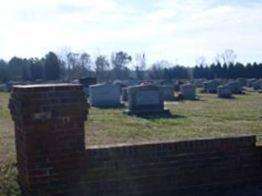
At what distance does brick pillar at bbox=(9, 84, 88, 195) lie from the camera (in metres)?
5.04

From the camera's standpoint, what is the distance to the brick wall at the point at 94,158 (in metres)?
5.07

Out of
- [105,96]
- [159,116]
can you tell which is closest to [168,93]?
[105,96]

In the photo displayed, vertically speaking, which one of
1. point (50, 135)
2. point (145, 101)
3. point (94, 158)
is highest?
point (50, 135)

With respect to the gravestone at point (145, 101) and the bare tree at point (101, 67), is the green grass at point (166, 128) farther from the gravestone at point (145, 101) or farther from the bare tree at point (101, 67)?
the bare tree at point (101, 67)

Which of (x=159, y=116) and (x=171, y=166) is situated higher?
(x=171, y=166)

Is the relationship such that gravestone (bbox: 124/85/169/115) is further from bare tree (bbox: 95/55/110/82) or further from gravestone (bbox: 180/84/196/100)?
bare tree (bbox: 95/55/110/82)

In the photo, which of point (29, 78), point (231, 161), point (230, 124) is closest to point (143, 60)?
point (29, 78)

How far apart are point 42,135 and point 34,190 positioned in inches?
24.5

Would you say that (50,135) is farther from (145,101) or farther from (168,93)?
(168,93)

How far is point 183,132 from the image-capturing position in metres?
15.1

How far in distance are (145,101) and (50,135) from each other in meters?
18.4

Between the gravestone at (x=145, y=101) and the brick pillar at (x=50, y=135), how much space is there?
17.4m

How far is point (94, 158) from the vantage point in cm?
547

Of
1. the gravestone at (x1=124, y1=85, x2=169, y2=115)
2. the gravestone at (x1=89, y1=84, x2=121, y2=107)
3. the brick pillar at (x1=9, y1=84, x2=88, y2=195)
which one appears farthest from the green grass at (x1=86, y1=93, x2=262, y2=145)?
the brick pillar at (x1=9, y1=84, x2=88, y2=195)
